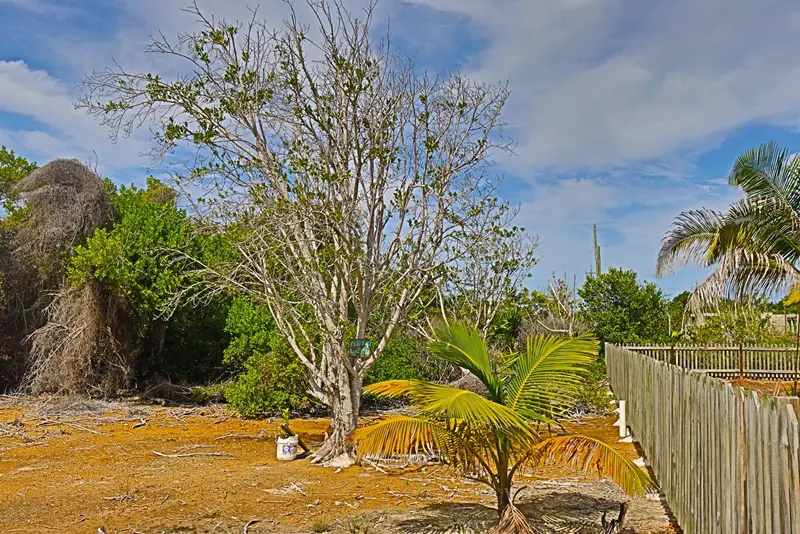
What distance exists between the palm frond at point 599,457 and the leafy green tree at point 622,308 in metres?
18.0

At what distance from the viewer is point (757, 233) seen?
13.0 meters

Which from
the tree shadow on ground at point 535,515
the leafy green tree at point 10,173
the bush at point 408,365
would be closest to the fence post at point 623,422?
the tree shadow on ground at point 535,515

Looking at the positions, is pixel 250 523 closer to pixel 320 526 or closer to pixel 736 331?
pixel 320 526

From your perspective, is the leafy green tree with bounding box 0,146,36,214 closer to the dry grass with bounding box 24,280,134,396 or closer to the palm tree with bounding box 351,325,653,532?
the dry grass with bounding box 24,280,134,396

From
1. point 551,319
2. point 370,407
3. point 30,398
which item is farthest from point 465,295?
point 30,398

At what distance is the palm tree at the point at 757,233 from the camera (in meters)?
12.7

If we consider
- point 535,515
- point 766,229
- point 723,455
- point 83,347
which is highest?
point 766,229

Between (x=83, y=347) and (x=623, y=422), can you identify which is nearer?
(x=623, y=422)

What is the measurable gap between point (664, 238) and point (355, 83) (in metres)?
9.01

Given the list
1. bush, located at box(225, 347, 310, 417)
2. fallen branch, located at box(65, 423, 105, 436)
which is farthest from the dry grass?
bush, located at box(225, 347, 310, 417)

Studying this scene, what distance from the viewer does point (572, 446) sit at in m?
5.78

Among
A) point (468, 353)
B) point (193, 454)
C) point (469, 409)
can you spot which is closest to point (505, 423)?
point (469, 409)

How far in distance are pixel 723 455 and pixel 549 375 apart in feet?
5.96

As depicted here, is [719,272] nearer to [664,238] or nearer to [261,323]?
[664,238]
